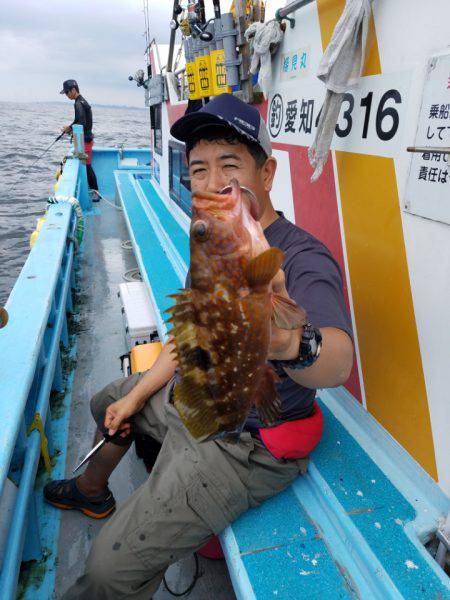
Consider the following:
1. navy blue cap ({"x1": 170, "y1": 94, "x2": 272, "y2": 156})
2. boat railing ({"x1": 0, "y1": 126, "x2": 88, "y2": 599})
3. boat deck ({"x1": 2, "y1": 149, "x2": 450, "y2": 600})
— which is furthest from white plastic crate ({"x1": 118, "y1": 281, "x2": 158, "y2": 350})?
navy blue cap ({"x1": 170, "y1": 94, "x2": 272, "y2": 156})

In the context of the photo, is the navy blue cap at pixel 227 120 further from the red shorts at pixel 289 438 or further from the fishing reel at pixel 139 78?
the fishing reel at pixel 139 78

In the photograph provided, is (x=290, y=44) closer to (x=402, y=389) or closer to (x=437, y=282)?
(x=437, y=282)

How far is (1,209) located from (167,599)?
15401 millimetres

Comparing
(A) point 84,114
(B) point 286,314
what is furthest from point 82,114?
(B) point 286,314

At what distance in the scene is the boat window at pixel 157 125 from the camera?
856 centimetres

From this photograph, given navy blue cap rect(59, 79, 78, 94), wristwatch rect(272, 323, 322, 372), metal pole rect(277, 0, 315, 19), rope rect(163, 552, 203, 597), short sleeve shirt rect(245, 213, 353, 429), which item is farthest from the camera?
navy blue cap rect(59, 79, 78, 94)

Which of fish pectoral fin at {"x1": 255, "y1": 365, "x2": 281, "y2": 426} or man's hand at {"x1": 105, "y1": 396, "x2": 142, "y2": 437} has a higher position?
fish pectoral fin at {"x1": 255, "y1": 365, "x2": 281, "y2": 426}

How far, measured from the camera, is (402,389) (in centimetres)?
209

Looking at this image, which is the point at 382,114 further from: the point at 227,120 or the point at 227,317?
the point at 227,317

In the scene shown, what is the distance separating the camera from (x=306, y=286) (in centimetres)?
155

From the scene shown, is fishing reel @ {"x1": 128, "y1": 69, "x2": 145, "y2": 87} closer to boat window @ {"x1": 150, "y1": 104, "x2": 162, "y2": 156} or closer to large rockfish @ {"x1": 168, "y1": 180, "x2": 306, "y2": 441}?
boat window @ {"x1": 150, "y1": 104, "x2": 162, "y2": 156}

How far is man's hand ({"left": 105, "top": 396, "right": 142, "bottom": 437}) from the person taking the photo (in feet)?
7.75

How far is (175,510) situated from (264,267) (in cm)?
125

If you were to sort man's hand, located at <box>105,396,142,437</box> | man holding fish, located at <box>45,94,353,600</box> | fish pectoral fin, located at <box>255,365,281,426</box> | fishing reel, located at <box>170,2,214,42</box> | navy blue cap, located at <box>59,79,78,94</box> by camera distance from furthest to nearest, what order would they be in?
navy blue cap, located at <box>59,79,78,94</box>
fishing reel, located at <box>170,2,214,42</box>
man's hand, located at <box>105,396,142,437</box>
fish pectoral fin, located at <box>255,365,281,426</box>
man holding fish, located at <box>45,94,353,600</box>
